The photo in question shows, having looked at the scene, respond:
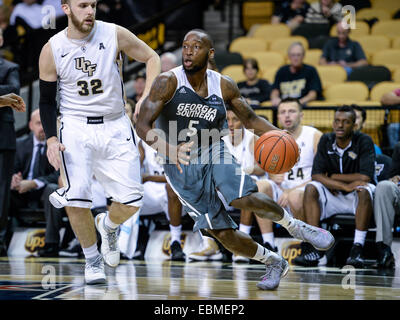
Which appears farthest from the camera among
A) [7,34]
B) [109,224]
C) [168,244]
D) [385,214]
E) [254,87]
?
[7,34]

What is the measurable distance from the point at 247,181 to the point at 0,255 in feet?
13.1

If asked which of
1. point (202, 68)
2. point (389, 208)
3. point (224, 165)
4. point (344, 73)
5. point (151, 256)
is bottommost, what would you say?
point (151, 256)

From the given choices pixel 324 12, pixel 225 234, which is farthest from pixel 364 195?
pixel 324 12

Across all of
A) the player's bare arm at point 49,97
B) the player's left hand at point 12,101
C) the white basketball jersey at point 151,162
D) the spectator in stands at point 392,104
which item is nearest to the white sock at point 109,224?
the player's bare arm at point 49,97

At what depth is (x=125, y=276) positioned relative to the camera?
563cm

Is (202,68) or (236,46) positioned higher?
(236,46)

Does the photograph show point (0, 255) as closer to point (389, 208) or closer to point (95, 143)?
point (95, 143)

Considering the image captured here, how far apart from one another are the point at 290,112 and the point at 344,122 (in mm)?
706

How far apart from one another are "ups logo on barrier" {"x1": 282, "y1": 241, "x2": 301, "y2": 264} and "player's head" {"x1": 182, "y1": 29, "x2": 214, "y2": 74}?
300 centimetres

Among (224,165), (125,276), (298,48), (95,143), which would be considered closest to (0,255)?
(125,276)

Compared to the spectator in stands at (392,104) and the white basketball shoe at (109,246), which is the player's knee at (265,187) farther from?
the white basketball shoe at (109,246)

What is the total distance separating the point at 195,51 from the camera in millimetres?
4793

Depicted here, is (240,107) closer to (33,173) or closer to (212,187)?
(212,187)

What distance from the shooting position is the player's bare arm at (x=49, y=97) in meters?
4.84
